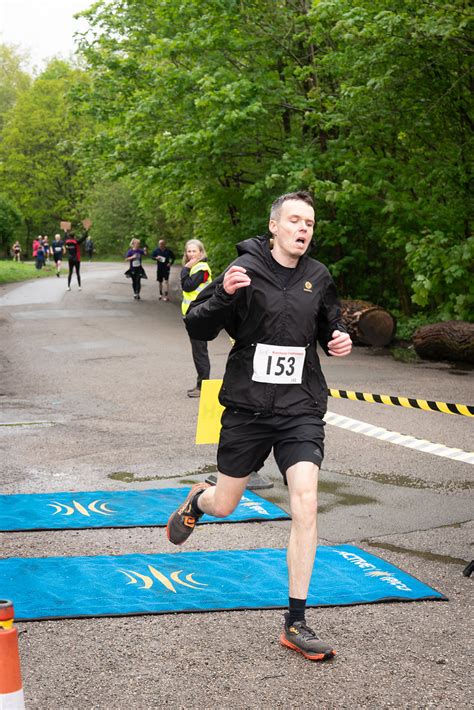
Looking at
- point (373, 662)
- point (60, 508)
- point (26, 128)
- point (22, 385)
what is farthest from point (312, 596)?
point (26, 128)

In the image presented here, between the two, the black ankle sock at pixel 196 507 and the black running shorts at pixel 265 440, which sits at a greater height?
the black running shorts at pixel 265 440

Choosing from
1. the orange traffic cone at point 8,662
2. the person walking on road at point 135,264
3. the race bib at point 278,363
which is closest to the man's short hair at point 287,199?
the race bib at point 278,363

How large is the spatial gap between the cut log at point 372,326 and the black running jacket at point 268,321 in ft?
49.8

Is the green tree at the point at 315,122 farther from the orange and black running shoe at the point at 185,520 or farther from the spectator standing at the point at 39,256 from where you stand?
the spectator standing at the point at 39,256

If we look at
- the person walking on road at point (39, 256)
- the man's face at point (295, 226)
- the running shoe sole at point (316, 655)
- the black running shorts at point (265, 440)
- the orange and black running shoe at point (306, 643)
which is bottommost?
the person walking on road at point (39, 256)

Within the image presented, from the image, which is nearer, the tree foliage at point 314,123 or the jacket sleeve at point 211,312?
the jacket sleeve at point 211,312

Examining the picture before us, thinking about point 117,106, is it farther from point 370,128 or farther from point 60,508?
point 60,508

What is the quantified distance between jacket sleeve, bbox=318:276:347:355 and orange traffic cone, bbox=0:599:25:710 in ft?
8.76

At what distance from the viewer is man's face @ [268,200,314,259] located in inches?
197

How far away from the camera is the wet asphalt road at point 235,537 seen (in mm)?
4398

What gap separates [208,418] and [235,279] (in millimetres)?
2022

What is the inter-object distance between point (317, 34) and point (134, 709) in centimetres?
1764

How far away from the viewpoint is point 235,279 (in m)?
4.90

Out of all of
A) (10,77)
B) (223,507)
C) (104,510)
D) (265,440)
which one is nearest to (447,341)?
(104,510)
